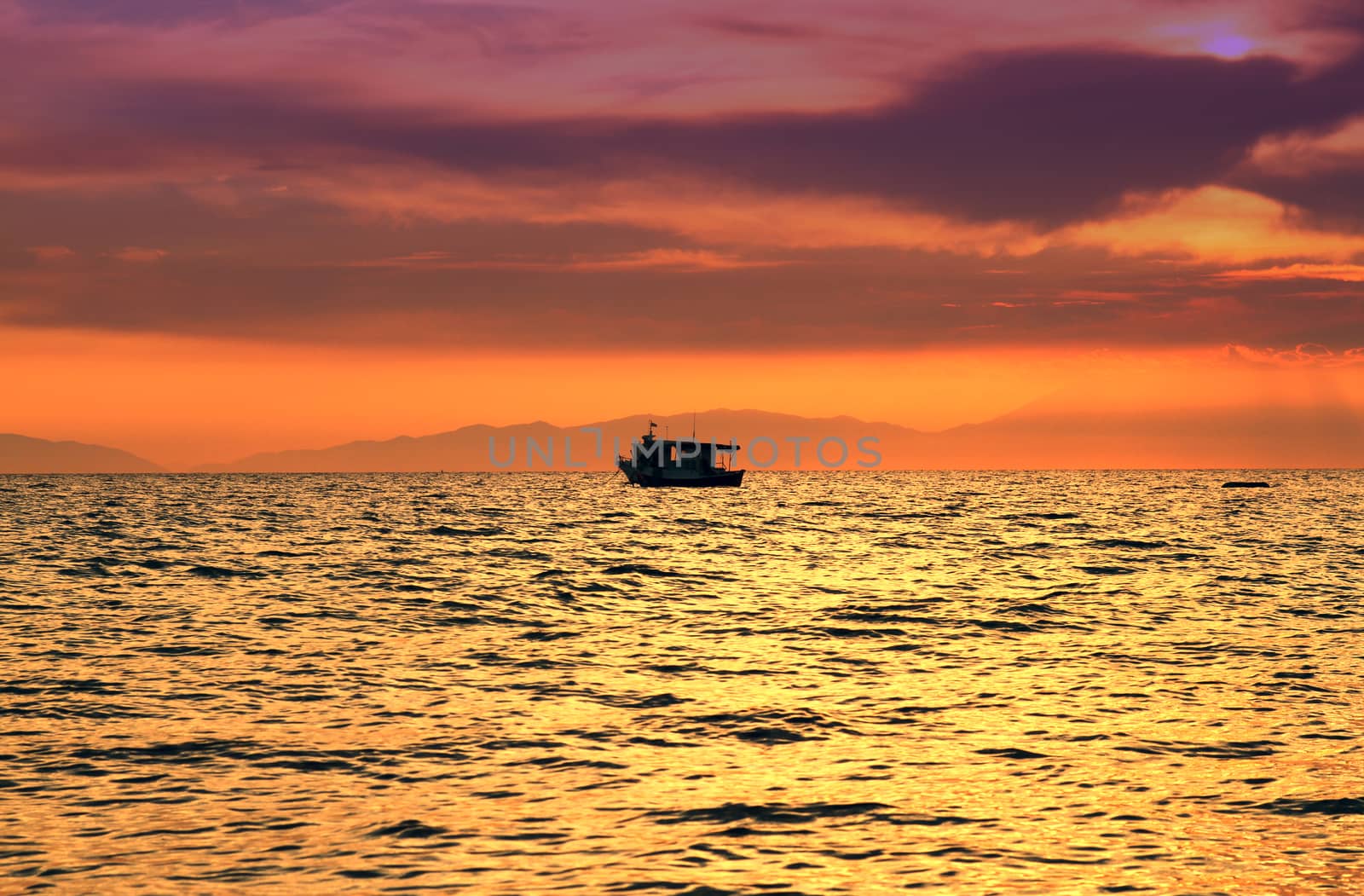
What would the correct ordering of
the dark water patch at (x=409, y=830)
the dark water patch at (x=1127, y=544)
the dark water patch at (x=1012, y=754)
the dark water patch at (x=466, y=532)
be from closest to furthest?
the dark water patch at (x=409, y=830), the dark water patch at (x=1012, y=754), the dark water patch at (x=1127, y=544), the dark water patch at (x=466, y=532)

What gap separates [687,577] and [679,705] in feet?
88.0

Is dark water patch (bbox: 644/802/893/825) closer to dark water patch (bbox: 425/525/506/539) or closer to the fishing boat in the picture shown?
dark water patch (bbox: 425/525/506/539)

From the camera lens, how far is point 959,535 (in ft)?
251

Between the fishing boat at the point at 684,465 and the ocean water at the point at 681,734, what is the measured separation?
403ft

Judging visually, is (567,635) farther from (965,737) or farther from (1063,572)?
(1063,572)

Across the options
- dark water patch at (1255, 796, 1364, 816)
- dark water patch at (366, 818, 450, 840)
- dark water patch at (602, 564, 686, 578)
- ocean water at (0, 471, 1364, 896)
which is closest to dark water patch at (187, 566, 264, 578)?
ocean water at (0, 471, 1364, 896)

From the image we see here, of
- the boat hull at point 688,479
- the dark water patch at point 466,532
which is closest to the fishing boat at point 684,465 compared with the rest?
the boat hull at point 688,479

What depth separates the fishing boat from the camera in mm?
169125

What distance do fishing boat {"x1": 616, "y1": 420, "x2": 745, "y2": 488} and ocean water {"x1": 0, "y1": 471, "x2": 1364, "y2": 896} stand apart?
12270 cm

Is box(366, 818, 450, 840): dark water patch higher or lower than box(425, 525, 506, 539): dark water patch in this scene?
higher

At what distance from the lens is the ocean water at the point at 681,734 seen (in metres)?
12.6

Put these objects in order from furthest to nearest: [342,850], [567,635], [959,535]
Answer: [959,535] < [567,635] < [342,850]

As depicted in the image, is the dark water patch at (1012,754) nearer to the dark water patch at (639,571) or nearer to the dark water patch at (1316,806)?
the dark water patch at (1316,806)

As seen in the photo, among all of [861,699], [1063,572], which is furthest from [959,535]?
[861,699]
